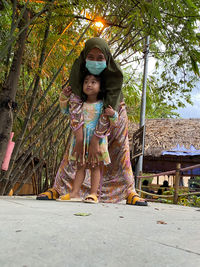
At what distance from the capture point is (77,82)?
9.31 feet

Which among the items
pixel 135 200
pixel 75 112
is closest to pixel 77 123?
pixel 75 112

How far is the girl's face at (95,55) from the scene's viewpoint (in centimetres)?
277

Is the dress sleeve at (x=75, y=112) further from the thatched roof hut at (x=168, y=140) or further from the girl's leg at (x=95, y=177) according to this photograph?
the thatched roof hut at (x=168, y=140)

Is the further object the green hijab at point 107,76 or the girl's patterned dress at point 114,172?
the girl's patterned dress at point 114,172

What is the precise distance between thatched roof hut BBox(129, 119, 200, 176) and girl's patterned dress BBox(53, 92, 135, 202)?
26.0 ft

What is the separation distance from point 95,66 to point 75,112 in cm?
46

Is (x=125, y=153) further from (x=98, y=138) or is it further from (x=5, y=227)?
(x=5, y=227)

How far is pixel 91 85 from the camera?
2824 millimetres

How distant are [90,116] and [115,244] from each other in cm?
181

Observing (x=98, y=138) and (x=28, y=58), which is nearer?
(x=98, y=138)

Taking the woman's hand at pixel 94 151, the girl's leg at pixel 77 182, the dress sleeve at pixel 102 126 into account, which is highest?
the dress sleeve at pixel 102 126

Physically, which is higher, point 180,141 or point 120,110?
point 180,141

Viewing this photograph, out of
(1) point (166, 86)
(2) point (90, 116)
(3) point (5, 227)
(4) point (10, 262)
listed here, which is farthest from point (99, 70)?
(1) point (166, 86)

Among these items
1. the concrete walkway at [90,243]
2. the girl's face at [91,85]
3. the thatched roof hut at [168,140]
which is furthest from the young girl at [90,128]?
the thatched roof hut at [168,140]
